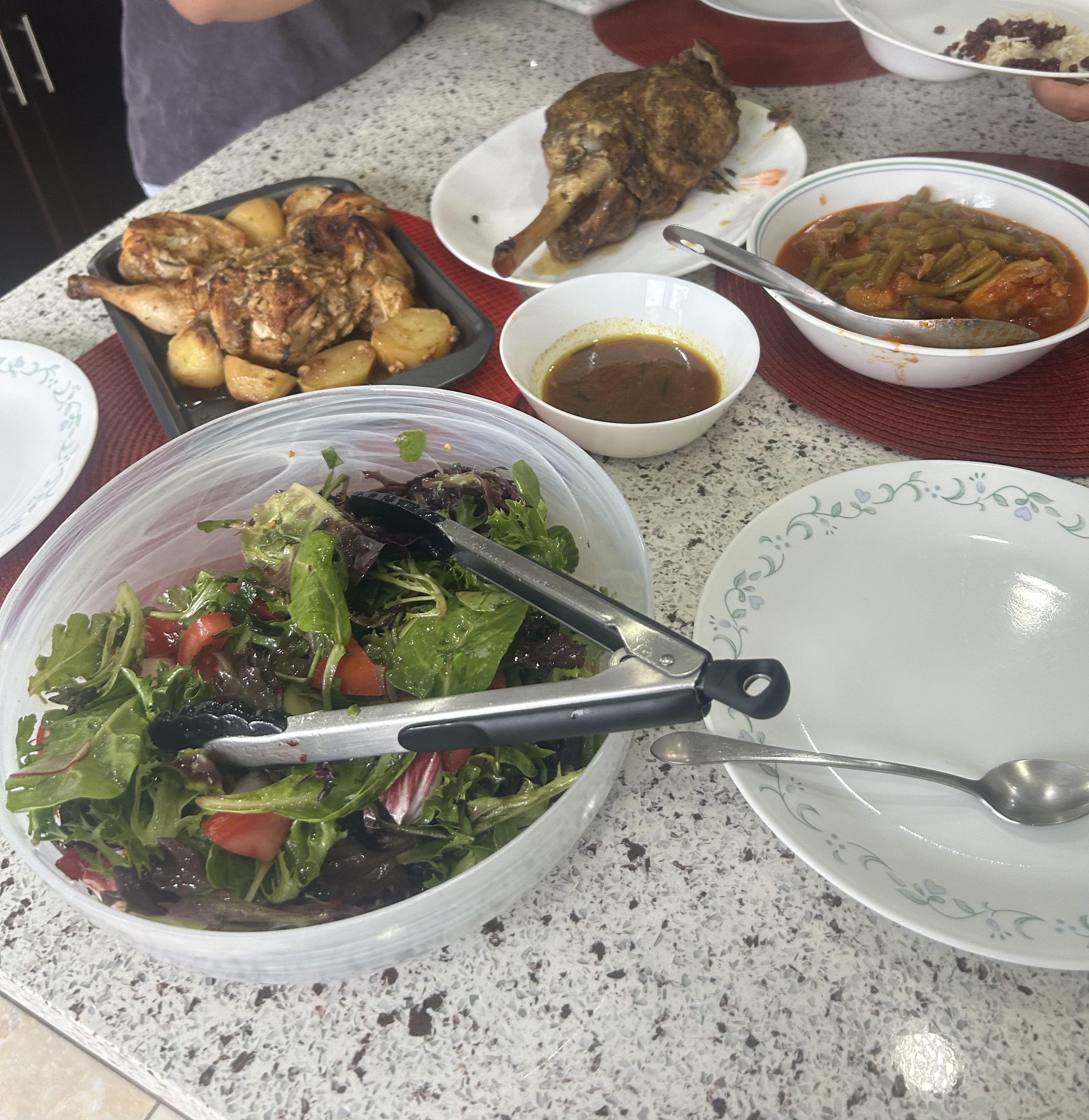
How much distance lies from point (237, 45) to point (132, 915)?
210cm

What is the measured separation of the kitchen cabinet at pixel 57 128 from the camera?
9.91 ft

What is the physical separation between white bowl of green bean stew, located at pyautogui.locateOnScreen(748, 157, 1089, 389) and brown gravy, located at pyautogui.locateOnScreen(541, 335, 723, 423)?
0.17 m

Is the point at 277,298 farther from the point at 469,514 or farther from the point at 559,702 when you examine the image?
the point at 559,702

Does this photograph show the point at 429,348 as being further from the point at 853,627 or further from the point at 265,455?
the point at 853,627

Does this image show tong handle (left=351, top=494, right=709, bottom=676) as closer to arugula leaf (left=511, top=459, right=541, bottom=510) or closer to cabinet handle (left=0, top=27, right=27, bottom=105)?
arugula leaf (left=511, top=459, right=541, bottom=510)

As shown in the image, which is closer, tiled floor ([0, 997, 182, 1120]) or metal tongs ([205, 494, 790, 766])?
metal tongs ([205, 494, 790, 766])

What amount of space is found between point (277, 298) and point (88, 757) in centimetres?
85

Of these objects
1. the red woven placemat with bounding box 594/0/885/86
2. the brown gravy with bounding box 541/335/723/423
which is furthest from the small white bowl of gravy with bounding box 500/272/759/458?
the red woven placemat with bounding box 594/0/885/86

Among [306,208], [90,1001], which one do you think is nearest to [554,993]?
[90,1001]

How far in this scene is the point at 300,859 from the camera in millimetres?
767

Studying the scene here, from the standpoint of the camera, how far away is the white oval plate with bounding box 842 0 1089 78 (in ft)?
5.44

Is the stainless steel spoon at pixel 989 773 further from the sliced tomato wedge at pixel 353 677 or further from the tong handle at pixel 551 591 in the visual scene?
the sliced tomato wedge at pixel 353 677

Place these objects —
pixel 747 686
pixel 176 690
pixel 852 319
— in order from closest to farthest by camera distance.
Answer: pixel 747 686
pixel 176 690
pixel 852 319

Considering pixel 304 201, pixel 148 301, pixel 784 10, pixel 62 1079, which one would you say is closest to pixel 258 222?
pixel 304 201
